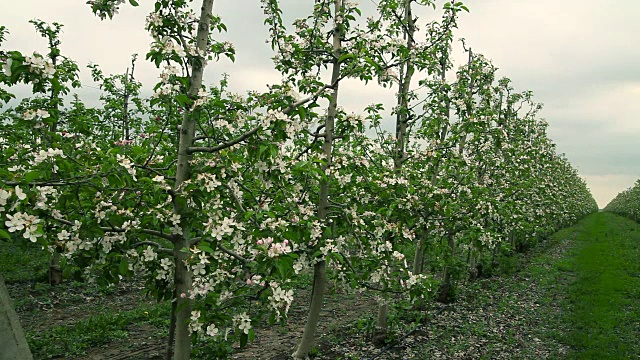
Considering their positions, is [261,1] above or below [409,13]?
below

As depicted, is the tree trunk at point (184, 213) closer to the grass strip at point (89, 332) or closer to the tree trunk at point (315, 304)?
the tree trunk at point (315, 304)

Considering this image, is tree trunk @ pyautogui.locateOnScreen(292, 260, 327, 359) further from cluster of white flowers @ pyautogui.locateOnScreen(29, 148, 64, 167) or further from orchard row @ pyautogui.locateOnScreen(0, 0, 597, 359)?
cluster of white flowers @ pyautogui.locateOnScreen(29, 148, 64, 167)

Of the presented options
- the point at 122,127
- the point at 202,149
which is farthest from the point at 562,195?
the point at 202,149

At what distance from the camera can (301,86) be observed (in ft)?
18.1

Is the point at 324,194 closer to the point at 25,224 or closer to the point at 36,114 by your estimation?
the point at 36,114

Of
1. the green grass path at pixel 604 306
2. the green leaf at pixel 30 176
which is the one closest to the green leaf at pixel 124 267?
the green leaf at pixel 30 176

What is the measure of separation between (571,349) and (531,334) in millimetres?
844

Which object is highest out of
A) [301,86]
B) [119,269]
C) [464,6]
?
[464,6]

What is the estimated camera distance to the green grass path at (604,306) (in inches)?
320

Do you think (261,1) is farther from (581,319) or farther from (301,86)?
(581,319)

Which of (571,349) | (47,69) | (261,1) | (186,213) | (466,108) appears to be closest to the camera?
(47,69)

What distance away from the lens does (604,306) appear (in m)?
10.9

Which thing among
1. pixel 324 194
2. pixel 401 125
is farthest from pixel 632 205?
pixel 324 194

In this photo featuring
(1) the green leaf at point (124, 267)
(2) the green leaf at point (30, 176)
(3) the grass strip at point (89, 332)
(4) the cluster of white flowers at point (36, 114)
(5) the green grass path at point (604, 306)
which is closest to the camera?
(2) the green leaf at point (30, 176)
